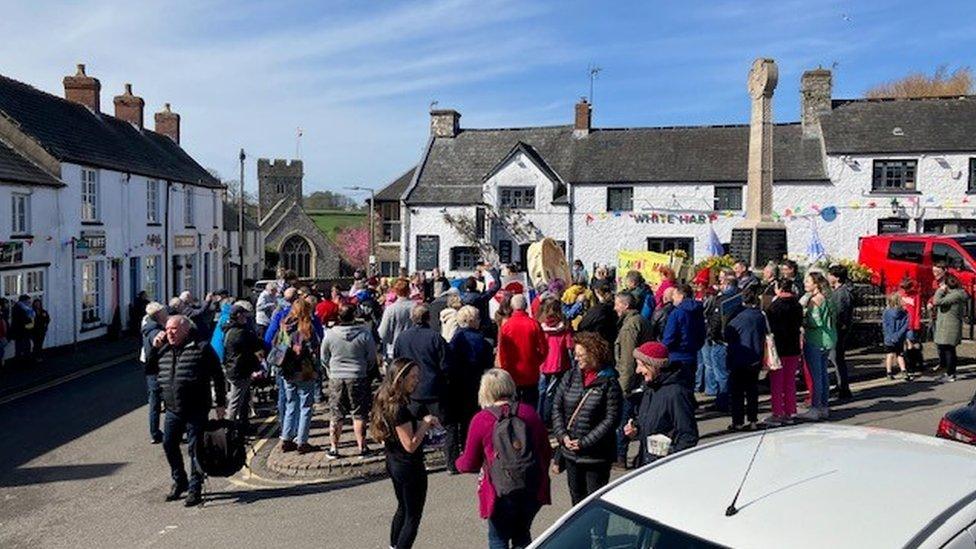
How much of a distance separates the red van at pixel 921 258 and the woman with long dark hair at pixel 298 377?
41.7 ft

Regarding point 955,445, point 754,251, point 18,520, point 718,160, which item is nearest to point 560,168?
point 718,160

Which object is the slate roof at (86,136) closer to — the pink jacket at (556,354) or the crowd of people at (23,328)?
the crowd of people at (23,328)

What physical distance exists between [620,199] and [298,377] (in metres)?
28.2

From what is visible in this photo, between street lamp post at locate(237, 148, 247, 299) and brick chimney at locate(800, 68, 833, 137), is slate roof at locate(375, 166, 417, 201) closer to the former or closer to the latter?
street lamp post at locate(237, 148, 247, 299)

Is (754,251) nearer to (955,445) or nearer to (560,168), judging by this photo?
(955,445)

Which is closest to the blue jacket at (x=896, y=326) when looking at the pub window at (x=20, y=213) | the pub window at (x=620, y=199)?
the pub window at (x=20, y=213)

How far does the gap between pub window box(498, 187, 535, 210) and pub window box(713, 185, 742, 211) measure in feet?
27.2

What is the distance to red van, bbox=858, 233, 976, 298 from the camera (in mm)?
16953

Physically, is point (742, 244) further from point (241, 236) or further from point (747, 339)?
point (241, 236)

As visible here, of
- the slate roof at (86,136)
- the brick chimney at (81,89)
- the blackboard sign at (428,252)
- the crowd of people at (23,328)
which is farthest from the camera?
the blackboard sign at (428,252)

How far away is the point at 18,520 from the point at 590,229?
30.2 m

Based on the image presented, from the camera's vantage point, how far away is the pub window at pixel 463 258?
37375 mm

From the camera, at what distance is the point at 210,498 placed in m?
8.23

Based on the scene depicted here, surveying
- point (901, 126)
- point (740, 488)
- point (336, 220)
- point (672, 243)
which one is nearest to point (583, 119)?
point (672, 243)
